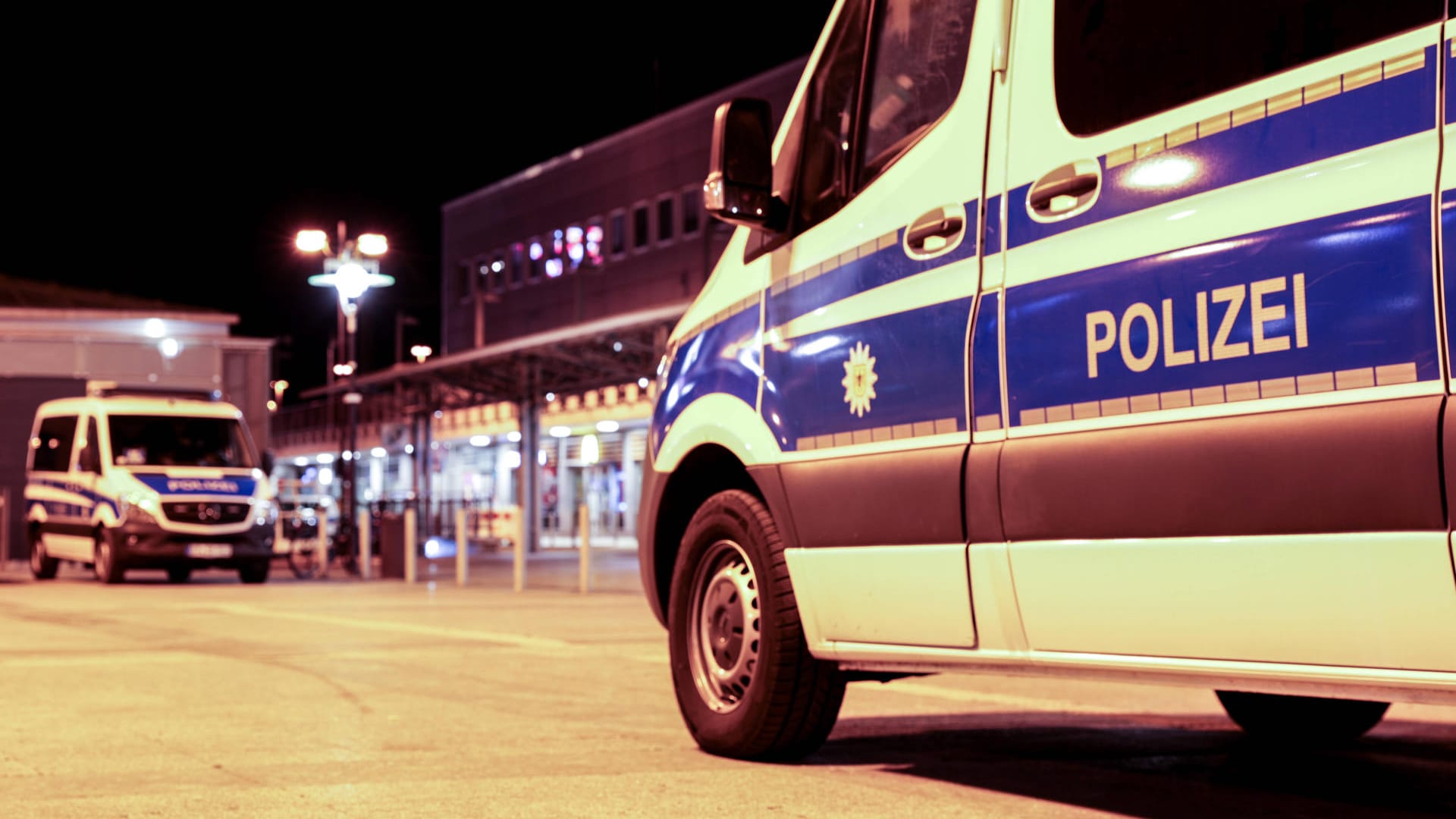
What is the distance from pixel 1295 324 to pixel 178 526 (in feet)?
65.2

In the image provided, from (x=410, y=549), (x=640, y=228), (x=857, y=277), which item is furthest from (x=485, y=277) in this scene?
(x=857, y=277)

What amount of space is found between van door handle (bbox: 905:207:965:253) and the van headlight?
1835cm

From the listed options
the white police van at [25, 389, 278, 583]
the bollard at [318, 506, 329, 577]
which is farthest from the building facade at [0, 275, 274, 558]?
the white police van at [25, 389, 278, 583]

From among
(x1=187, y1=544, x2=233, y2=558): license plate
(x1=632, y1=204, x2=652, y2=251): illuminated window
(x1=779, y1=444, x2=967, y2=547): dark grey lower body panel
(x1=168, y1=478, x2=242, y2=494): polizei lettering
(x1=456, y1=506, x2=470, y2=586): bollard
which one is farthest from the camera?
(x1=632, y1=204, x2=652, y2=251): illuminated window

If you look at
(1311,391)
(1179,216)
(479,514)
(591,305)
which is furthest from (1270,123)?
(591,305)

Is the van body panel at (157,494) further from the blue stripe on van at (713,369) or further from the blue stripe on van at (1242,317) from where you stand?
the blue stripe on van at (1242,317)

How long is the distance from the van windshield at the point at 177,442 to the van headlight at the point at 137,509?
73cm

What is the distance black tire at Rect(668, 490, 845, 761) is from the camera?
556 cm

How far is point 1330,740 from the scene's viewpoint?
628cm

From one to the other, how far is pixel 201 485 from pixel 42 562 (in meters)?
3.51

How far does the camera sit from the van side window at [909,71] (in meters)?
4.95

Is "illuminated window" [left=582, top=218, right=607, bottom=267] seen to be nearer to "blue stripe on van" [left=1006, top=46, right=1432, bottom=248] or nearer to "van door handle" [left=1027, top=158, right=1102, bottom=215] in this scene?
"van door handle" [left=1027, top=158, right=1102, bottom=215]

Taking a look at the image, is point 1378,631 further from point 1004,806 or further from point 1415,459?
point 1004,806

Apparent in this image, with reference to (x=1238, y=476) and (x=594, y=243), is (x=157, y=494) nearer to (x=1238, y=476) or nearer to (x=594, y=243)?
(x=1238, y=476)
